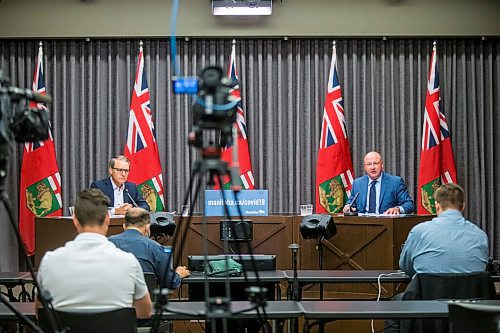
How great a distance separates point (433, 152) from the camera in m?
8.11

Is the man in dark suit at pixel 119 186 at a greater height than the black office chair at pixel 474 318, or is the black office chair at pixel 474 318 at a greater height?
the man in dark suit at pixel 119 186

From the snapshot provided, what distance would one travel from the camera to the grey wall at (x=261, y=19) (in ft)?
27.8

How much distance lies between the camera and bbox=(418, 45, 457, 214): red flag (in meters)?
8.11

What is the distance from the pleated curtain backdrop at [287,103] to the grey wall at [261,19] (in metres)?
0.18

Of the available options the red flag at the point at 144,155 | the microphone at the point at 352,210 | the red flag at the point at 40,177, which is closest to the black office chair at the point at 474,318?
the microphone at the point at 352,210

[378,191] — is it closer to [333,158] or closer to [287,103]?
[333,158]

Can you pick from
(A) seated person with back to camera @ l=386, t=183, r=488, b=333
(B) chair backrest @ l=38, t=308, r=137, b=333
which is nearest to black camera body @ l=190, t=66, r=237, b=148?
(B) chair backrest @ l=38, t=308, r=137, b=333

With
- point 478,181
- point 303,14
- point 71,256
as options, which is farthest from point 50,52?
point 71,256

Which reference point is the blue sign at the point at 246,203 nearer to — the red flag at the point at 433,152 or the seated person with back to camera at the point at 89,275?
the red flag at the point at 433,152

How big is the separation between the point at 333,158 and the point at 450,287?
396 cm

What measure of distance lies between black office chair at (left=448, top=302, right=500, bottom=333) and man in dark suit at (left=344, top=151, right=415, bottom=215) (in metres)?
3.60

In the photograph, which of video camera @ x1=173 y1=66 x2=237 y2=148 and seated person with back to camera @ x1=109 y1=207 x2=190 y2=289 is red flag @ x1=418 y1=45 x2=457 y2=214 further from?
video camera @ x1=173 y1=66 x2=237 y2=148

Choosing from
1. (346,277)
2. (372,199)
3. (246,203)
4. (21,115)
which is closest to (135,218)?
(346,277)

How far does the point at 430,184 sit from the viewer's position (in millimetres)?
8172
